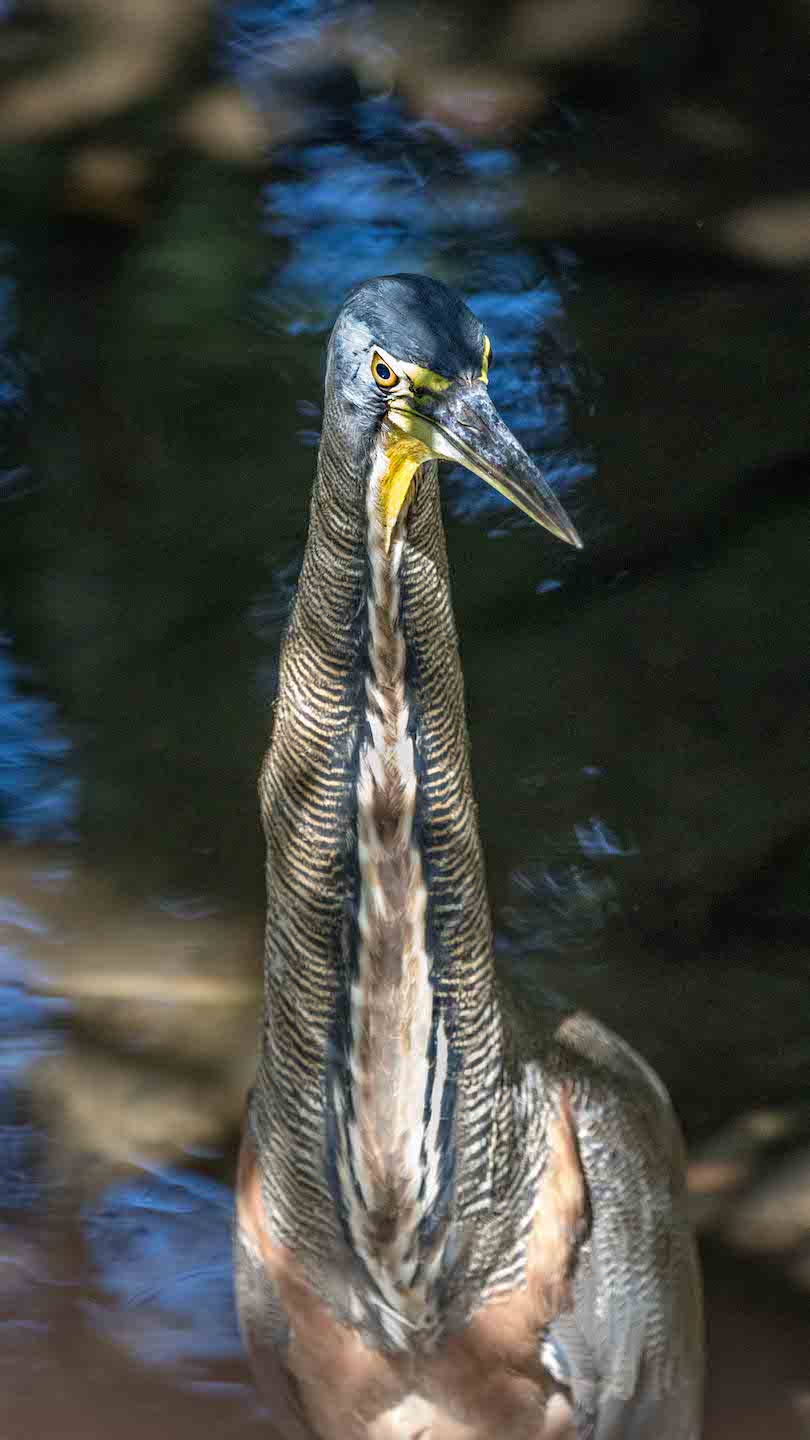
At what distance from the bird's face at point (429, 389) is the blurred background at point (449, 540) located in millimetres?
1399

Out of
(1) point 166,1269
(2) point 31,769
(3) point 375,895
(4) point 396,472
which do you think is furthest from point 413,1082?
(2) point 31,769

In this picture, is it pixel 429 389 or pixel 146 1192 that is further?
pixel 146 1192

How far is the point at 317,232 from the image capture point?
3.43 metres

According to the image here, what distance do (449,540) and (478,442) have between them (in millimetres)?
1662

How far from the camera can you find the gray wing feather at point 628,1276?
206cm

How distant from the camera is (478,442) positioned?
5.04 ft

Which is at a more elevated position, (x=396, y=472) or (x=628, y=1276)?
(x=396, y=472)

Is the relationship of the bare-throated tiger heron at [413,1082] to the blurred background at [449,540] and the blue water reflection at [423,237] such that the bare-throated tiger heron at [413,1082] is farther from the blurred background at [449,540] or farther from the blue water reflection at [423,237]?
the blue water reflection at [423,237]

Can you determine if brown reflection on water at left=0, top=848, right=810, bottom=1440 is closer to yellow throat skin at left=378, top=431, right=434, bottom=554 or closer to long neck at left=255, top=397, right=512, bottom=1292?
long neck at left=255, top=397, right=512, bottom=1292

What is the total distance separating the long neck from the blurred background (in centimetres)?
85

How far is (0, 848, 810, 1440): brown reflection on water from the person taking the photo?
2.49 m

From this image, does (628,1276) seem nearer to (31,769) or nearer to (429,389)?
→ (429,389)


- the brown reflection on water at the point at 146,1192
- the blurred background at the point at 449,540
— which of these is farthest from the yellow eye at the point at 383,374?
the brown reflection on water at the point at 146,1192

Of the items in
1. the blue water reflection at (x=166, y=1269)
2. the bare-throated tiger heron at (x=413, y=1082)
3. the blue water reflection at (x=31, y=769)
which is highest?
the bare-throated tiger heron at (x=413, y=1082)
